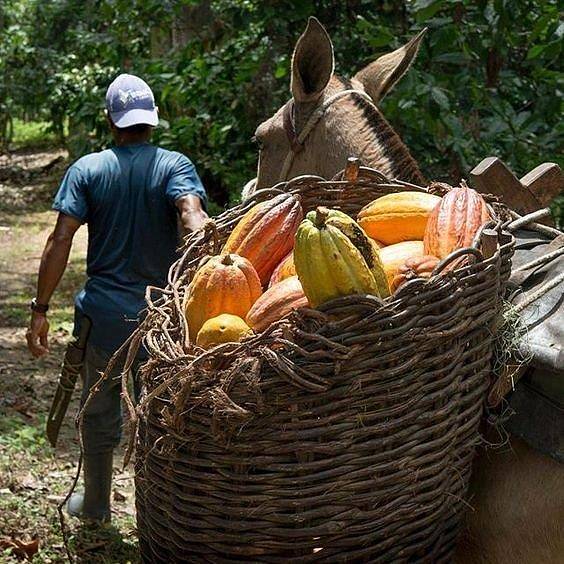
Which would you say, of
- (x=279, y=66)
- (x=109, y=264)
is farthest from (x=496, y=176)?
(x=279, y=66)

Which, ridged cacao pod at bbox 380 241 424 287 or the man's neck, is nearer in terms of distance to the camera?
ridged cacao pod at bbox 380 241 424 287

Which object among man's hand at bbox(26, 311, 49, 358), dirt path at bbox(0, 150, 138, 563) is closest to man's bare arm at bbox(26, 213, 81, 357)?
man's hand at bbox(26, 311, 49, 358)

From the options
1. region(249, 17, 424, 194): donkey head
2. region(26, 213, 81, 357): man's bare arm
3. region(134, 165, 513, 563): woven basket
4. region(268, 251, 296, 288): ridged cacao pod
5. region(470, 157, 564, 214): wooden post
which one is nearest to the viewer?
region(134, 165, 513, 563): woven basket

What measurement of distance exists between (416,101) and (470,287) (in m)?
3.49

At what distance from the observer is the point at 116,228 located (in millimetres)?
4996

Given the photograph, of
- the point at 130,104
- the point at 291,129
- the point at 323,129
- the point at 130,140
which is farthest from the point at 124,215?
the point at 323,129

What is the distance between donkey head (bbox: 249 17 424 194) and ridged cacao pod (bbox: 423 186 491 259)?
130 centimetres

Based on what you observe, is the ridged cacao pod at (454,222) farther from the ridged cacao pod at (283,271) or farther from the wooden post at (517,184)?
the wooden post at (517,184)

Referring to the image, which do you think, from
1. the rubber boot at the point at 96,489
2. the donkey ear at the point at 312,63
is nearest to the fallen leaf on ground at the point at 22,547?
the rubber boot at the point at 96,489

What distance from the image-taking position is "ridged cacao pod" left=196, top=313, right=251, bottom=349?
2.04 metres

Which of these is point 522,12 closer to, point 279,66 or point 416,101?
point 416,101

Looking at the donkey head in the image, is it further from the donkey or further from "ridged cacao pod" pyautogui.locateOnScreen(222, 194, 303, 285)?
"ridged cacao pod" pyautogui.locateOnScreen(222, 194, 303, 285)

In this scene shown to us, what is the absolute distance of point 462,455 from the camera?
2.20 meters

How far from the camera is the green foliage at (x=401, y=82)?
541 cm
